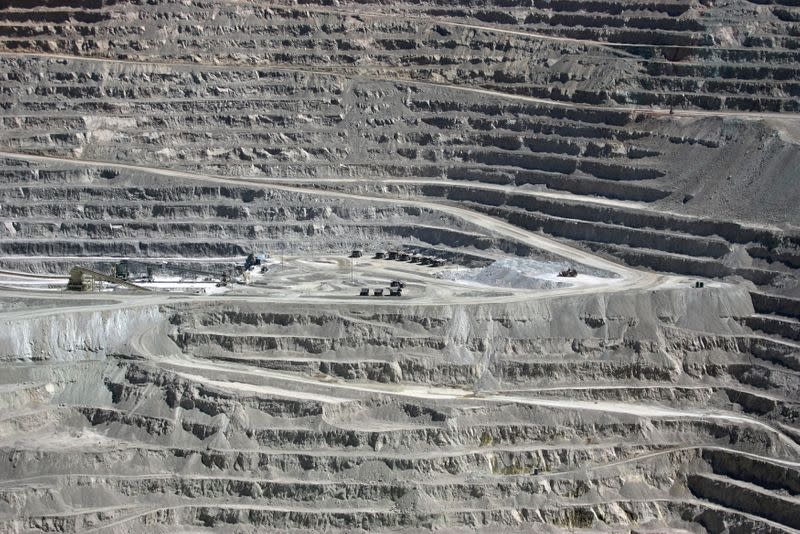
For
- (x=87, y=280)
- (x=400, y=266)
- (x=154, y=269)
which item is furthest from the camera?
(x=400, y=266)

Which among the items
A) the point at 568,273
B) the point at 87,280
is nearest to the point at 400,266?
the point at 568,273

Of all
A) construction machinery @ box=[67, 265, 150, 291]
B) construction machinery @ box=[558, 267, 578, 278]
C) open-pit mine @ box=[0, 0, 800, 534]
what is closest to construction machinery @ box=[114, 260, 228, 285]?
open-pit mine @ box=[0, 0, 800, 534]

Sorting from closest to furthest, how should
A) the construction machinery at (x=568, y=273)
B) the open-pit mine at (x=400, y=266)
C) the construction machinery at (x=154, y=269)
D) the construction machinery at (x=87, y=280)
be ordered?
1. the open-pit mine at (x=400, y=266)
2. the construction machinery at (x=87, y=280)
3. the construction machinery at (x=568, y=273)
4. the construction machinery at (x=154, y=269)

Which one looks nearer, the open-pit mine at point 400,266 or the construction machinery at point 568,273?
the open-pit mine at point 400,266

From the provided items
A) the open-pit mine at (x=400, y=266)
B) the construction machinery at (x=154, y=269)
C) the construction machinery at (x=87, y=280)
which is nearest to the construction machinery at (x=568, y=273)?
the open-pit mine at (x=400, y=266)

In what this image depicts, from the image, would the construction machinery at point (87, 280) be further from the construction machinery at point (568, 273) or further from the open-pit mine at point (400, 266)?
the construction machinery at point (568, 273)

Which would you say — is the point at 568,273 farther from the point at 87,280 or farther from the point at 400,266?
the point at 87,280

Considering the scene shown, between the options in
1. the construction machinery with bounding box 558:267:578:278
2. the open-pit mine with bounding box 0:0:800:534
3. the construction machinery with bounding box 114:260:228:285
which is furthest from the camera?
the construction machinery with bounding box 114:260:228:285

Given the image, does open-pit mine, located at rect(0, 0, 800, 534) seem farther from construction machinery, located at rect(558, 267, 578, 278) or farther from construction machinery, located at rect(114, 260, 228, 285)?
construction machinery, located at rect(558, 267, 578, 278)

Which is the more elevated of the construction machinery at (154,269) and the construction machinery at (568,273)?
the construction machinery at (568,273)
